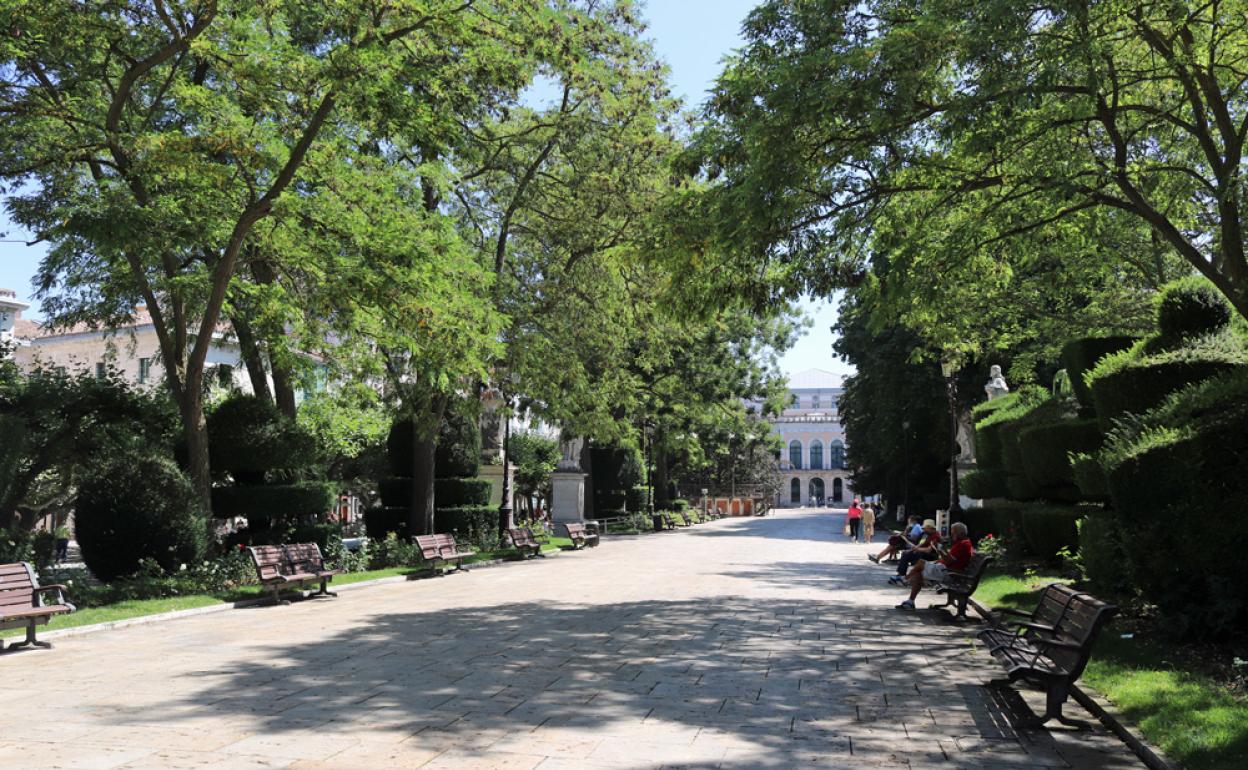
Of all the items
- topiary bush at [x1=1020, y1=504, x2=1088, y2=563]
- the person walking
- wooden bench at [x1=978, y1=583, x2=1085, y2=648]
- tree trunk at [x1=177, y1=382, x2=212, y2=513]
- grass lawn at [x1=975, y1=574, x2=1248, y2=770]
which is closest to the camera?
grass lawn at [x1=975, y1=574, x2=1248, y2=770]

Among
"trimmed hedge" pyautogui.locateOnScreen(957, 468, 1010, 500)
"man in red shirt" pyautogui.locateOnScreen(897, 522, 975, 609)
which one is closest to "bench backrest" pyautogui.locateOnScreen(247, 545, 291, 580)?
"man in red shirt" pyautogui.locateOnScreen(897, 522, 975, 609)

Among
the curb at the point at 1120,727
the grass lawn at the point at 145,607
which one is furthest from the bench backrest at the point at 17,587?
the curb at the point at 1120,727

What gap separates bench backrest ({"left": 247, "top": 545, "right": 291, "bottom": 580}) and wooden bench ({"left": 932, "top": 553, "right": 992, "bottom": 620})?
1006 cm

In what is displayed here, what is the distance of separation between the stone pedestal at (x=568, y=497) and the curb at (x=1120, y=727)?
3093 cm

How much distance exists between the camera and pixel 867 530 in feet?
130

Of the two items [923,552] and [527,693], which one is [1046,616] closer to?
[527,693]

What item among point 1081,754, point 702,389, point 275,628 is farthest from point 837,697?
point 702,389

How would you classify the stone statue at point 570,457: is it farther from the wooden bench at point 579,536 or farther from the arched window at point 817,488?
the arched window at point 817,488

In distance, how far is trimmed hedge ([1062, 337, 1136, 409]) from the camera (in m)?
15.3

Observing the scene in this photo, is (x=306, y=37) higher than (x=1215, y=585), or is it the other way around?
(x=306, y=37)

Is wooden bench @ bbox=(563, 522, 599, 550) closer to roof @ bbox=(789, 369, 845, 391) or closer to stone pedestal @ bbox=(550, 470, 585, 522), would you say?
stone pedestal @ bbox=(550, 470, 585, 522)

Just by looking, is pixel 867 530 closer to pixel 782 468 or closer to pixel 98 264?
pixel 98 264

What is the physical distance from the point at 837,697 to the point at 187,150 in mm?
12534

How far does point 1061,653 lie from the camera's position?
721 centimetres
